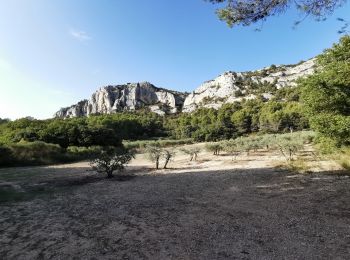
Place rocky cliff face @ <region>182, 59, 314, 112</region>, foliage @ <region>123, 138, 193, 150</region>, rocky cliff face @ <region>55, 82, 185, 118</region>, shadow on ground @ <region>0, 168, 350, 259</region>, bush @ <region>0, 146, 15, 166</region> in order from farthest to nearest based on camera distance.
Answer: rocky cliff face @ <region>55, 82, 185, 118</region> < rocky cliff face @ <region>182, 59, 314, 112</region> < foliage @ <region>123, 138, 193, 150</region> < bush @ <region>0, 146, 15, 166</region> < shadow on ground @ <region>0, 168, 350, 259</region>

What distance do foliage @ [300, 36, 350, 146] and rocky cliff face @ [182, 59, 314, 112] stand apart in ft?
309

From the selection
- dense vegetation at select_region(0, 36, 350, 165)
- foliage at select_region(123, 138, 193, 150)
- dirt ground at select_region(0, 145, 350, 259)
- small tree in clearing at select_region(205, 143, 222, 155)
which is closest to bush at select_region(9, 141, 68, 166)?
dense vegetation at select_region(0, 36, 350, 165)

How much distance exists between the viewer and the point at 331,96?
1523 cm

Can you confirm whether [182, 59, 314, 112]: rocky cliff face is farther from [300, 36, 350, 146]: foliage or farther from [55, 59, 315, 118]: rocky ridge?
[300, 36, 350, 146]: foliage

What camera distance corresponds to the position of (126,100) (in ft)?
445

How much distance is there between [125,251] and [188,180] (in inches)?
362

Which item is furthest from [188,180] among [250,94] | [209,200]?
[250,94]

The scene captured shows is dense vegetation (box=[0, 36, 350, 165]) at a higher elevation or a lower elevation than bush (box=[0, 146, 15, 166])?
higher

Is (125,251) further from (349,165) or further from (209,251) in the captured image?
(349,165)

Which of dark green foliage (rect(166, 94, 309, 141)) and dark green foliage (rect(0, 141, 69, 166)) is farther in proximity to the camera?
dark green foliage (rect(166, 94, 309, 141))

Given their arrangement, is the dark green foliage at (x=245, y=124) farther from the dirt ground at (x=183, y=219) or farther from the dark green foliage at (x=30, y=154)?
the dirt ground at (x=183, y=219)

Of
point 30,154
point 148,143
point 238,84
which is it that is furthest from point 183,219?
point 238,84

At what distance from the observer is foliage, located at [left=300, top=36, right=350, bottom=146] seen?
579 inches

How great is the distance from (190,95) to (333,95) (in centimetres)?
12401
